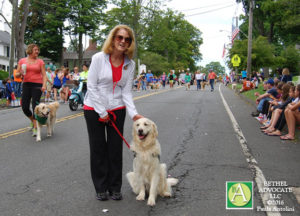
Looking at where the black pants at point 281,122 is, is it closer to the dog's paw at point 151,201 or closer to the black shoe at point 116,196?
the dog's paw at point 151,201

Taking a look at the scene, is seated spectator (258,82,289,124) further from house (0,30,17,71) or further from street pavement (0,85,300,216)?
house (0,30,17,71)

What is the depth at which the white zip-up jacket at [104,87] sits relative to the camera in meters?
3.99

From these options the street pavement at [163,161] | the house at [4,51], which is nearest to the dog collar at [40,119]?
the street pavement at [163,161]

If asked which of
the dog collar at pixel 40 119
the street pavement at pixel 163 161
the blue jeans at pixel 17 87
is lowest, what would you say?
the street pavement at pixel 163 161

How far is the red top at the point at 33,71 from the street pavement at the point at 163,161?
1435 millimetres

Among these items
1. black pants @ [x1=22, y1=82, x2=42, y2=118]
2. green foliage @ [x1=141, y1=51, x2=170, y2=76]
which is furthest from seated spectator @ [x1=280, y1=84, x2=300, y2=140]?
green foliage @ [x1=141, y1=51, x2=170, y2=76]

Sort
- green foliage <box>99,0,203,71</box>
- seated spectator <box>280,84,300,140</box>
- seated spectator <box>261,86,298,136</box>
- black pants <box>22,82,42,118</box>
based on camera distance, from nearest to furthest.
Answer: black pants <box>22,82,42,118</box> → seated spectator <box>280,84,300,140</box> → seated spectator <box>261,86,298,136</box> → green foliage <box>99,0,203,71</box>

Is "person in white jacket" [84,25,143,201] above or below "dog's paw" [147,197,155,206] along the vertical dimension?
above

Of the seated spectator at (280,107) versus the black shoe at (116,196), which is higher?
the seated spectator at (280,107)

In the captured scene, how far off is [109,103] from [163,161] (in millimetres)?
2341

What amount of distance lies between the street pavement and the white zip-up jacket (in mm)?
1198

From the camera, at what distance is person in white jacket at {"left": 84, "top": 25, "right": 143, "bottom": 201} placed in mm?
4008

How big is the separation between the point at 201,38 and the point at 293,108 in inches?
3502

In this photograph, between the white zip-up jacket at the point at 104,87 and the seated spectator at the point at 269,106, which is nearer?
the white zip-up jacket at the point at 104,87
